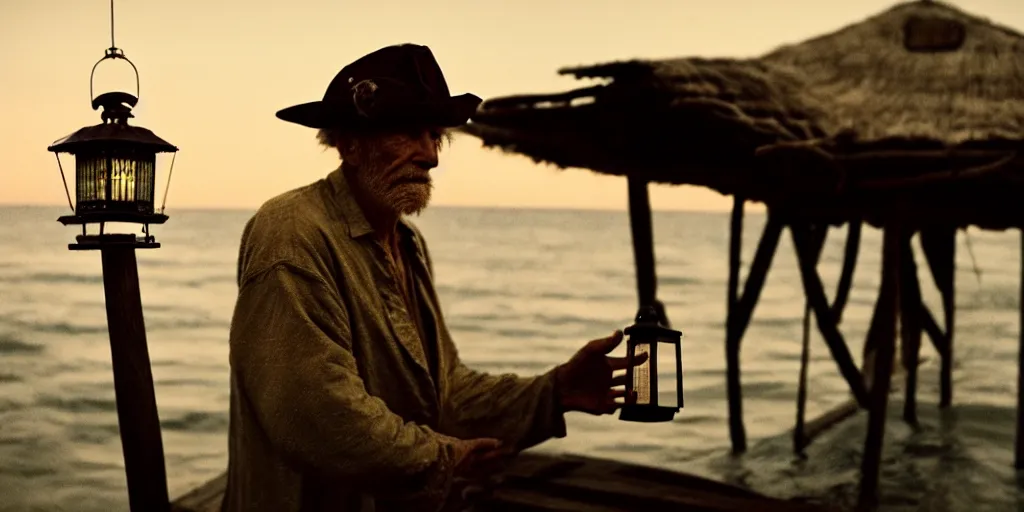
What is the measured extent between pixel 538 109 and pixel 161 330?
54.5ft

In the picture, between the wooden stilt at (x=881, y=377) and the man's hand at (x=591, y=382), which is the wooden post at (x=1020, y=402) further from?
the man's hand at (x=591, y=382)

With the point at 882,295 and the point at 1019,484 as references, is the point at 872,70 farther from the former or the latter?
the point at 1019,484

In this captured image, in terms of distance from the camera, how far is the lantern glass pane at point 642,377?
3.14 meters

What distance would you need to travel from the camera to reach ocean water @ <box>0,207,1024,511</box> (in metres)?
10.1

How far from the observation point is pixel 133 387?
4.03m

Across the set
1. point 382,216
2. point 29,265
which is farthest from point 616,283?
point 382,216

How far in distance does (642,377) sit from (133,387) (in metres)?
1.86

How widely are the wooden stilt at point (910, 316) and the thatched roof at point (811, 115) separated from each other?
2342mm

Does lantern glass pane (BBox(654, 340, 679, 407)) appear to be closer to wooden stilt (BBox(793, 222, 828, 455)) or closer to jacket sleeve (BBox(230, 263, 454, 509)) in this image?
wooden stilt (BBox(793, 222, 828, 455))

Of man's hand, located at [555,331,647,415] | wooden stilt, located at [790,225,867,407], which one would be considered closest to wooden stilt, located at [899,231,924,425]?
wooden stilt, located at [790,225,867,407]

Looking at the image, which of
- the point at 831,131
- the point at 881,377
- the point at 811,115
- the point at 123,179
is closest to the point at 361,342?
the point at 123,179

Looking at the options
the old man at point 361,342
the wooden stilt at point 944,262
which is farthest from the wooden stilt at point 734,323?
the old man at point 361,342

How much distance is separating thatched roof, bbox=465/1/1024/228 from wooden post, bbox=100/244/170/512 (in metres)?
3.64

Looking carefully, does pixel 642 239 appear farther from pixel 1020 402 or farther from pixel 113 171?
pixel 113 171
